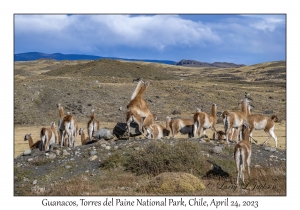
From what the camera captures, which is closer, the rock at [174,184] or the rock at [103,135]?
the rock at [174,184]

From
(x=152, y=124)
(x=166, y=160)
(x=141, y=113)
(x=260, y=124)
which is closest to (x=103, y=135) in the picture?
(x=152, y=124)

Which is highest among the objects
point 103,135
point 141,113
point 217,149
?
point 141,113

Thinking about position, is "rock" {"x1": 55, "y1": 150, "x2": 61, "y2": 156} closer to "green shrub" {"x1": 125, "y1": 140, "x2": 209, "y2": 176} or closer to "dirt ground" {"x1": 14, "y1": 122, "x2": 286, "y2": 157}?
"green shrub" {"x1": 125, "y1": 140, "x2": 209, "y2": 176}

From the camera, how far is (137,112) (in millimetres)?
16797

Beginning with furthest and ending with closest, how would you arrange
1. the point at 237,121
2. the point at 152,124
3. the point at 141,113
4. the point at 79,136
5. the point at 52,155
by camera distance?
the point at 79,136 → the point at 152,124 → the point at 237,121 → the point at 141,113 → the point at 52,155

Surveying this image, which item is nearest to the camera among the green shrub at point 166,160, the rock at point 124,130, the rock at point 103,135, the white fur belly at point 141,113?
the green shrub at point 166,160

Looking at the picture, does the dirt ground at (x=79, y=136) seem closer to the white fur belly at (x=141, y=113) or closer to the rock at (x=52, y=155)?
the rock at (x=52, y=155)

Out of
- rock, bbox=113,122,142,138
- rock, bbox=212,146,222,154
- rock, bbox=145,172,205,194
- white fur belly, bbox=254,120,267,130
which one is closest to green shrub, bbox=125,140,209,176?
rock, bbox=212,146,222,154

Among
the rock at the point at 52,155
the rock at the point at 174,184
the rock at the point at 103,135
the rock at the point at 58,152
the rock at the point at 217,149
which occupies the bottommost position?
the rock at the point at 174,184

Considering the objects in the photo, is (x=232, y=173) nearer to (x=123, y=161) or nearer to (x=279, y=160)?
(x=279, y=160)

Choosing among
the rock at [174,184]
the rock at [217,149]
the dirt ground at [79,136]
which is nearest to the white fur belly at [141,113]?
the rock at [217,149]

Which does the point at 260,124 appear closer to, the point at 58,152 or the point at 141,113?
the point at 141,113
